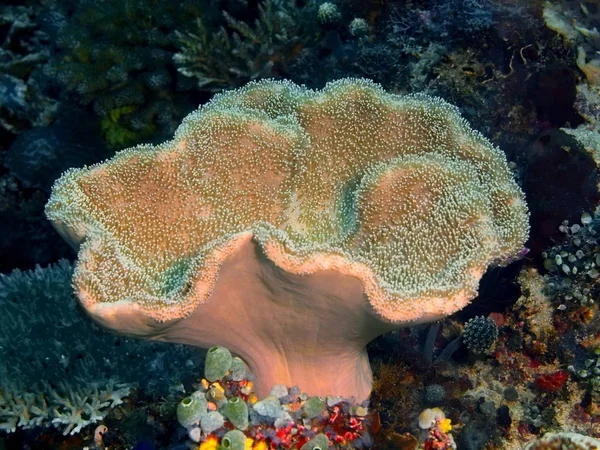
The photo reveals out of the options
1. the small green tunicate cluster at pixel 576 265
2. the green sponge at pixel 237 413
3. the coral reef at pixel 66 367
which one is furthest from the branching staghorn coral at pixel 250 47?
the green sponge at pixel 237 413

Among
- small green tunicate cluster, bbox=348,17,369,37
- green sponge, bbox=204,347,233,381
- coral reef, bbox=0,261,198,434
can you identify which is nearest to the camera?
green sponge, bbox=204,347,233,381

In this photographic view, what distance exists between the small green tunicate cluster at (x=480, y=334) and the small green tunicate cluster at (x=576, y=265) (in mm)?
408

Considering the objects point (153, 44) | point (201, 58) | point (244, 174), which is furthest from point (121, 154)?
point (153, 44)

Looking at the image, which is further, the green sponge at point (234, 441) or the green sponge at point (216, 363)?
the green sponge at point (216, 363)

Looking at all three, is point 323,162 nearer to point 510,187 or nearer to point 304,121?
point 304,121

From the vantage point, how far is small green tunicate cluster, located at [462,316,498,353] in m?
2.88

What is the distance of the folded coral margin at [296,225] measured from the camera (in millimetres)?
1933

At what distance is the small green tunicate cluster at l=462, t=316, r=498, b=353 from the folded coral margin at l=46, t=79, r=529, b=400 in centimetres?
63

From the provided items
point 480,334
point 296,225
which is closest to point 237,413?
point 296,225

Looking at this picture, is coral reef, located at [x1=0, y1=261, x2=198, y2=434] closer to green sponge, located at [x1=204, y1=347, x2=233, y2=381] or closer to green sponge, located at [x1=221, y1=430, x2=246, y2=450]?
green sponge, located at [x1=204, y1=347, x2=233, y2=381]

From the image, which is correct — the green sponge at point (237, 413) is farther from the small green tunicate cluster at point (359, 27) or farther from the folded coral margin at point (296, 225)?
the small green tunicate cluster at point (359, 27)

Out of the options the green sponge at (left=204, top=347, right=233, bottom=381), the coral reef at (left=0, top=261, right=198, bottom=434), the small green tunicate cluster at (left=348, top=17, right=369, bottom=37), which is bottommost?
the coral reef at (left=0, top=261, right=198, bottom=434)

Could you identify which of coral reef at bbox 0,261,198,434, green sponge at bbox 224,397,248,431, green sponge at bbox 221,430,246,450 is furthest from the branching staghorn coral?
green sponge at bbox 221,430,246,450

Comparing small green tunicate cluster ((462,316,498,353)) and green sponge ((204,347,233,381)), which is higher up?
green sponge ((204,347,233,381))
